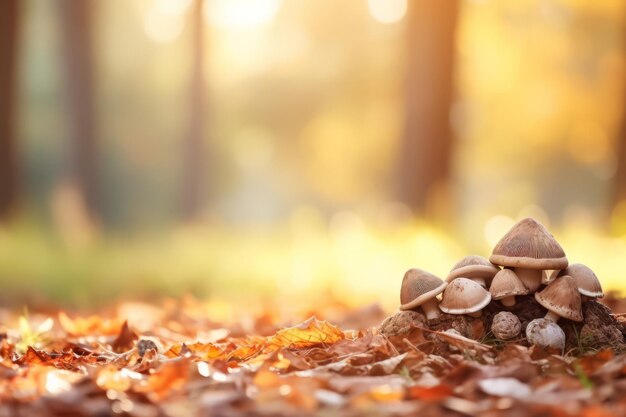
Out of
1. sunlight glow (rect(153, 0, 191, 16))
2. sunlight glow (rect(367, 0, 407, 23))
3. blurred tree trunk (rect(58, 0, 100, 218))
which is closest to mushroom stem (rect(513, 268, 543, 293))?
blurred tree trunk (rect(58, 0, 100, 218))

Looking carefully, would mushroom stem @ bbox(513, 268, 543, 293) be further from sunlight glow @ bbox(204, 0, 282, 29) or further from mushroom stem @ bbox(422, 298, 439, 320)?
sunlight glow @ bbox(204, 0, 282, 29)

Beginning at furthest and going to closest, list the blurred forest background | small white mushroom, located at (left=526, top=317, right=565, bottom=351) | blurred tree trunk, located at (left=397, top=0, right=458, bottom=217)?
blurred tree trunk, located at (left=397, top=0, right=458, bottom=217), the blurred forest background, small white mushroom, located at (left=526, top=317, right=565, bottom=351)

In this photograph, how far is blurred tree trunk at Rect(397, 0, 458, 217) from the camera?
11.0 m

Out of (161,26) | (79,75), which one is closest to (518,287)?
(79,75)

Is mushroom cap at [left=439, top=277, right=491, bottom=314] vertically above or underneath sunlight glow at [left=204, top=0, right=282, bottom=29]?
underneath

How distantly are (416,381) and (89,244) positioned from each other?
761 cm

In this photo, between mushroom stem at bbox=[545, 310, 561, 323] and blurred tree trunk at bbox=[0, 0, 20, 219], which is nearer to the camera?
mushroom stem at bbox=[545, 310, 561, 323]

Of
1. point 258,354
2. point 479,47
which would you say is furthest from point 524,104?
point 258,354

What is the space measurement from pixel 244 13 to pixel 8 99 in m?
16.3

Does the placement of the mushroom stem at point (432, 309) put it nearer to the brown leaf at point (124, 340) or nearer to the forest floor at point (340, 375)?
the forest floor at point (340, 375)

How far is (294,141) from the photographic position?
103 feet

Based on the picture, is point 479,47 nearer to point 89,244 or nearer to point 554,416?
point 89,244

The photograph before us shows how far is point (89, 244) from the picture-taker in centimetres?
963

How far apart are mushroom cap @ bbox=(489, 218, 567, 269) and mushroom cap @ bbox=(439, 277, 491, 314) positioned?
141 millimetres
